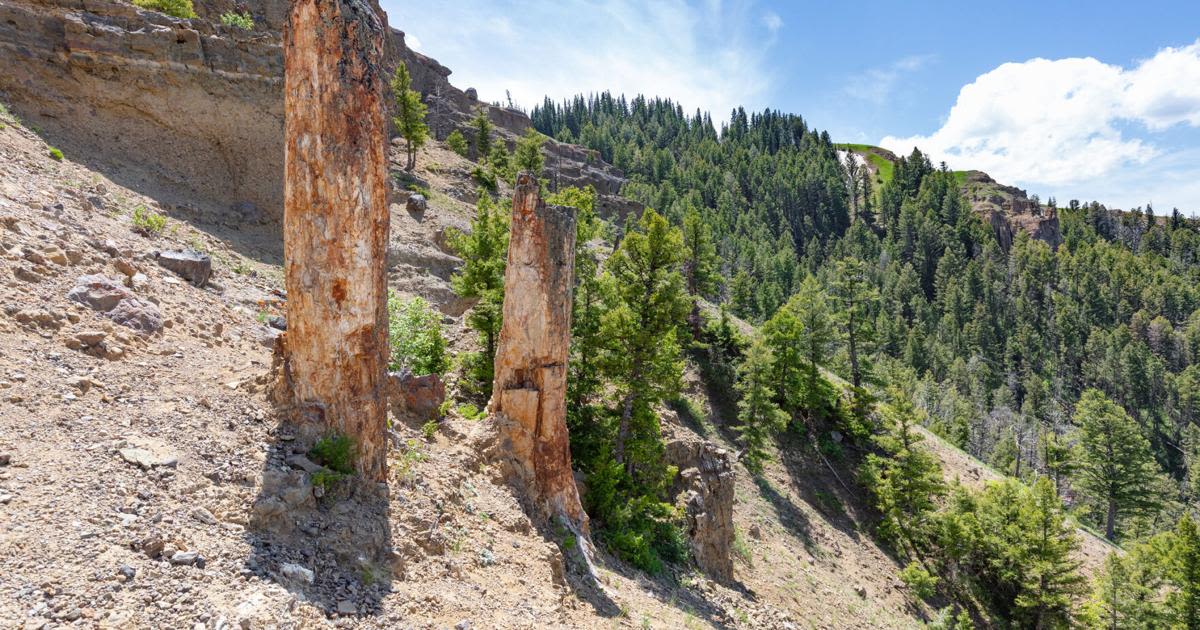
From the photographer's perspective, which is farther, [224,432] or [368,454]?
[368,454]

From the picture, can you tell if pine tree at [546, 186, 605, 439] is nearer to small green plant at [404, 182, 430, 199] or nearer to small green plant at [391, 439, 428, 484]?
small green plant at [391, 439, 428, 484]

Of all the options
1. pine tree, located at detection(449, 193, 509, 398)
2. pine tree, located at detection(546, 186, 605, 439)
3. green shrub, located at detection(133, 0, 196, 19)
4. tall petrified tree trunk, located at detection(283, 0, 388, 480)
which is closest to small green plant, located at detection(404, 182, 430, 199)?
green shrub, located at detection(133, 0, 196, 19)

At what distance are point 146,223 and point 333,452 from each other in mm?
11953

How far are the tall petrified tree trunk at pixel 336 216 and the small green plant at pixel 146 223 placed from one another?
994cm

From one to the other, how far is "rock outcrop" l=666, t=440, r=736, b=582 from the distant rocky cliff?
19172 millimetres

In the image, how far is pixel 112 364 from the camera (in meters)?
9.04

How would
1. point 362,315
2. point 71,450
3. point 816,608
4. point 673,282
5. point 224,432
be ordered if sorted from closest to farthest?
point 71,450 → point 224,432 → point 362,315 → point 816,608 → point 673,282

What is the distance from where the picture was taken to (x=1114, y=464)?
1726 inches

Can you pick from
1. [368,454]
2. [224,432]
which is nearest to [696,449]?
[368,454]

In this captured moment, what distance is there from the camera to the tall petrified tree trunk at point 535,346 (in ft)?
42.9

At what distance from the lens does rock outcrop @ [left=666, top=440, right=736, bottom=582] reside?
19.6 meters

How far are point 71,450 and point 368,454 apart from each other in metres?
3.59

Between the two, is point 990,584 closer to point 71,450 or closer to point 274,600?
point 274,600

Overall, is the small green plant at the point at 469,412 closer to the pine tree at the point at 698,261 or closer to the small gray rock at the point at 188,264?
the small gray rock at the point at 188,264
